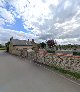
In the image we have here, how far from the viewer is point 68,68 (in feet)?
44.7

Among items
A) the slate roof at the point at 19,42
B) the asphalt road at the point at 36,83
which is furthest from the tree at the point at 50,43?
the asphalt road at the point at 36,83

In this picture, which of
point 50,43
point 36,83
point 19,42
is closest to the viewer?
point 36,83

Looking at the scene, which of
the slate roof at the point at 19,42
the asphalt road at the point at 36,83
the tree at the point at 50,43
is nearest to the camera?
the asphalt road at the point at 36,83

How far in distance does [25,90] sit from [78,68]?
5888 millimetres

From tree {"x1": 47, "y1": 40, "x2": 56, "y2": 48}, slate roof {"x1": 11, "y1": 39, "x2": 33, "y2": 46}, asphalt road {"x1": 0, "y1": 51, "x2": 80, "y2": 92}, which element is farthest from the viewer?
tree {"x1": 47, "y1": 40, "x2": 56, "y2": 48}

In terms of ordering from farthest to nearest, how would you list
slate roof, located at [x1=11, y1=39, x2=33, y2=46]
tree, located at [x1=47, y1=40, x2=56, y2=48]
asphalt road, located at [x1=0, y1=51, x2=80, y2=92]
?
tree, located at [x1=47, y1=40, x2=56, y2=48] → slate roof, located at [x1=11, y1=39, x2=33, y2=46] → asphalt road, located at [x1=0, y1=51, x2=80, y2=92]

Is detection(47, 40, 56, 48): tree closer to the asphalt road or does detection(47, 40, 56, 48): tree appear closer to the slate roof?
the slate roof

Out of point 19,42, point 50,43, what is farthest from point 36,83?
point 50,43

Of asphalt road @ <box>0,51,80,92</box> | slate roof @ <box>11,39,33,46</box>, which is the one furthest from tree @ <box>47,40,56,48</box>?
asphalt road @ <box>0,51,80,92</box>

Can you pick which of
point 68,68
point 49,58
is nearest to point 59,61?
point 68,68

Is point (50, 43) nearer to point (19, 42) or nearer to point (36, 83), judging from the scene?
point (19, 42)

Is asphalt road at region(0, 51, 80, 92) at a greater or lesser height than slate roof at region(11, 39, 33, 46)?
lesser

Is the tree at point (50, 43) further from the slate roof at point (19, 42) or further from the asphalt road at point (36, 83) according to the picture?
the asphalt road at point (36, 83)

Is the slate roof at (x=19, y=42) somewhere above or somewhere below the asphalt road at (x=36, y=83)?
above
